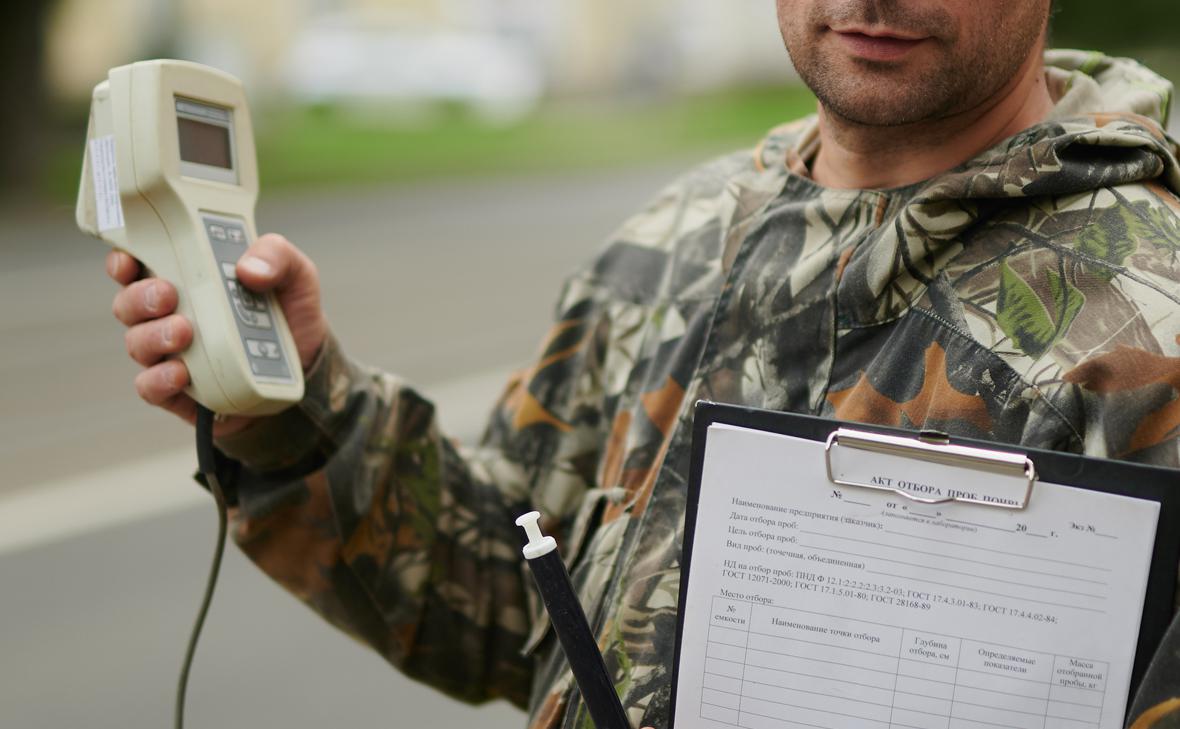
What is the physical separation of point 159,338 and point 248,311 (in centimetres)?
11

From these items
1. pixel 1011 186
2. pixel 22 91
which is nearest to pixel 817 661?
pixel 1011 186

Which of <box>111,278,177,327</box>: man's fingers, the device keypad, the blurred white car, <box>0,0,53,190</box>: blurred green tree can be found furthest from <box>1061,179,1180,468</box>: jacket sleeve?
the blurred white car

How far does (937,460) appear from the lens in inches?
50.8

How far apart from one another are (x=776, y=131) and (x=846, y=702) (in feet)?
2.93

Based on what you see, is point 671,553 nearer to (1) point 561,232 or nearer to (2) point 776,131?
(2) point 776,131

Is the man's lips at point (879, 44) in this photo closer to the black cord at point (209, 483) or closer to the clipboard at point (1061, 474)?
the clipboard at point (1061, 474)

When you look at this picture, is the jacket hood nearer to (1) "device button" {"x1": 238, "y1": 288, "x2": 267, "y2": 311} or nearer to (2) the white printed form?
(2) the white printed form

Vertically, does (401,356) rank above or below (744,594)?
below

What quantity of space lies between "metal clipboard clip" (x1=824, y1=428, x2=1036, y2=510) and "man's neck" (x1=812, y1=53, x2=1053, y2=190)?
1.42 ft

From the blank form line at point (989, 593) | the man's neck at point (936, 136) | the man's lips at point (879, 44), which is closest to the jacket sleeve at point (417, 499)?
the man's neck at point (936, 136)

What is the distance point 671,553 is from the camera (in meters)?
1.62

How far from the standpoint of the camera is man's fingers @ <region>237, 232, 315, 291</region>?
179cm

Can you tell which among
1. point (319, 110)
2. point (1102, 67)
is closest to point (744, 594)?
point (1102, 67)

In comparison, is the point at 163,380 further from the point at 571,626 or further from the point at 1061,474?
the point at 1061,474
